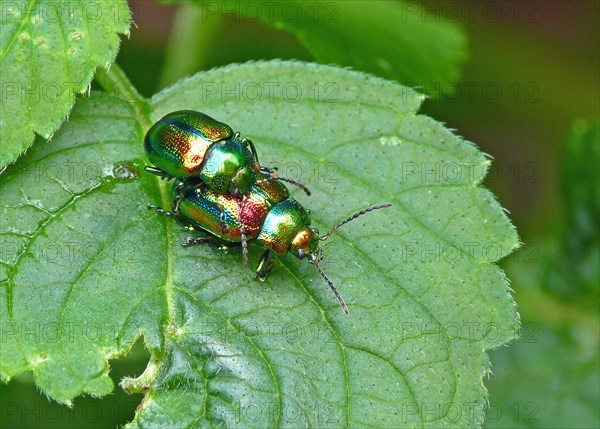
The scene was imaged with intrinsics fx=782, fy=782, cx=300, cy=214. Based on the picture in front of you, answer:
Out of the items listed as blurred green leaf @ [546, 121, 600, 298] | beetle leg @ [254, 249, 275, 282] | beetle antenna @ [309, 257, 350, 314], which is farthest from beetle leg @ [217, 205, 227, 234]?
blurred green leaf @ [546, 121, 600, 298]

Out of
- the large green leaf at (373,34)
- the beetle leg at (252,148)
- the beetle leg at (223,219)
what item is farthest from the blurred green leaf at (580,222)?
the beetle leg at (223,219)

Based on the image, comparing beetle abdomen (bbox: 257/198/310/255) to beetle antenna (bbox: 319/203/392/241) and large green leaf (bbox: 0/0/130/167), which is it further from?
large green leaf (bbox: 0/0/130/167)

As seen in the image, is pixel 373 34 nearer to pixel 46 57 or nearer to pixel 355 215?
pixel 355 215

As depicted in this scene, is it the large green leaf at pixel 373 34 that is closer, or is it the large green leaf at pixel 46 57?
the large green leaf at pixel 46 57

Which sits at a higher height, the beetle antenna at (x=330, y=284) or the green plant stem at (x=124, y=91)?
the green plant stem at (x=124, y=91)

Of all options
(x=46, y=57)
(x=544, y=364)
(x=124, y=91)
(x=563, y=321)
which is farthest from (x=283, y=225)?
(x=563, y=321)

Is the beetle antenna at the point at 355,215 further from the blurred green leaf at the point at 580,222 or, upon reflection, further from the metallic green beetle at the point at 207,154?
the blurred green leaf at the point at 580,222

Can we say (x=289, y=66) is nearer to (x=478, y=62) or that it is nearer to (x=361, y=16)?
(x=361, y=16)
